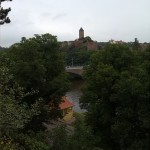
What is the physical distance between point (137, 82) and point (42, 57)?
8.53m

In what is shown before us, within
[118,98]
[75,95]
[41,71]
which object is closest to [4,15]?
[41,71]

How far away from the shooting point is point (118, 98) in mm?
21734

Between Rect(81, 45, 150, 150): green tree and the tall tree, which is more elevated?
the tall tree

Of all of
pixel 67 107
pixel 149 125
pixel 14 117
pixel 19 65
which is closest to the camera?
pixel 14 117

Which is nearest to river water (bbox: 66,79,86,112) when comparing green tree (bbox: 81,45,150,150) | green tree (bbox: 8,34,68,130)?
green tree (bbox: 8,34,68,130)

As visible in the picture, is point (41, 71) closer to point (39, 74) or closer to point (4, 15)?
point (39, 74)

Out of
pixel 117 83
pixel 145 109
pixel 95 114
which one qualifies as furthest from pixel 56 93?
pixel 145 109

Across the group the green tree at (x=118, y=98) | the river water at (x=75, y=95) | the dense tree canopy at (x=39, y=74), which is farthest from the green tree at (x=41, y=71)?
the river water at (x=75, y=95)

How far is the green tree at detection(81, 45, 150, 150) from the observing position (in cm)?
2098

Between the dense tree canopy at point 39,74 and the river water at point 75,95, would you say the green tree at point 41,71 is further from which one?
the river water at point 75,95

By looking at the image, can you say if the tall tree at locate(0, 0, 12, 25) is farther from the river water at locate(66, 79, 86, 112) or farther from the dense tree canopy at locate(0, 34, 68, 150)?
the river water at locate(66, 79, 86, 112)

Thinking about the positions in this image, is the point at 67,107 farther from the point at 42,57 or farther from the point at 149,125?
the point at 149,125

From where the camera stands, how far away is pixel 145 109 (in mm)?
20750

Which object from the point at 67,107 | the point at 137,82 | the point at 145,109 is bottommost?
the point at 67,107
